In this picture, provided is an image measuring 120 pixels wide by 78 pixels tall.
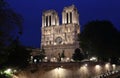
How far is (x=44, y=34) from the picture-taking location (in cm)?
9806

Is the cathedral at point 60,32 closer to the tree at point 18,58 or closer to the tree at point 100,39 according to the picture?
the tree at point 100,39

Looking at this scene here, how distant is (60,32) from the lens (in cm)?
9556

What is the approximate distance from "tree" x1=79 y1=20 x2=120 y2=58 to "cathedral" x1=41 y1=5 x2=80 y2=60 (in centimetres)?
3405

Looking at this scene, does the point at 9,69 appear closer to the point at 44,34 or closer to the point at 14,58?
the point at 14,58

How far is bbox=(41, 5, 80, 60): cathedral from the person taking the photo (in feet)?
301

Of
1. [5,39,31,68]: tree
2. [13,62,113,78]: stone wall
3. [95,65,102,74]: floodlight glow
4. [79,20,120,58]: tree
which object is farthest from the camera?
[79,20,120,58]: tree

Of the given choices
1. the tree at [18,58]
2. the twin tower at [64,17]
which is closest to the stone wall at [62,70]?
the tree at [18,58]

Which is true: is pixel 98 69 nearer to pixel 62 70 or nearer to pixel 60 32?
pixel 62 70

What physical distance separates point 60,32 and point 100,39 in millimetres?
44382

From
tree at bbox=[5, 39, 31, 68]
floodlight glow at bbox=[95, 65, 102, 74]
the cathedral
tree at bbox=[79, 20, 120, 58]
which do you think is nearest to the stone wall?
floodlight glow at bbox=[95, 65, 102, 74]

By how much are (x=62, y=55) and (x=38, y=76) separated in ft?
174

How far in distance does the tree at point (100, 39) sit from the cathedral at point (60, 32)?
34049 mm

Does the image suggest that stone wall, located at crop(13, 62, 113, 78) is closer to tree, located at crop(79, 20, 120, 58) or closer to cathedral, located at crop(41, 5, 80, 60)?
tree, located at crop(79, 20, 120, 58)

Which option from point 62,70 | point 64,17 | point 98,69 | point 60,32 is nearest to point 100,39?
point 98,69
